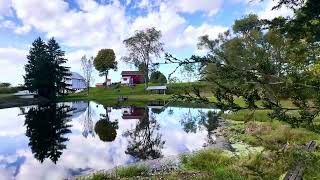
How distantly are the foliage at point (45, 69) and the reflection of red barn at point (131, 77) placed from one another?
148ft

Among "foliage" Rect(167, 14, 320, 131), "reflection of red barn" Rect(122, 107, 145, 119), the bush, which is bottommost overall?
"reflection of red barn" Rect(122, 107, 145, 119)

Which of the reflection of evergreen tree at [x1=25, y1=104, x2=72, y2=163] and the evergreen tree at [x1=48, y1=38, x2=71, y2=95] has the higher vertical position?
the evergreen tree at [x1=48, y1=38, x2=71, y2=95]

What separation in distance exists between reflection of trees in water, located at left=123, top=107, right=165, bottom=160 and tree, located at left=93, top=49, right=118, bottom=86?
9816 centimetres

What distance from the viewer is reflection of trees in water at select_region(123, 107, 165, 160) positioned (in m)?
24.4

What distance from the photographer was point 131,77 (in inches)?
5659

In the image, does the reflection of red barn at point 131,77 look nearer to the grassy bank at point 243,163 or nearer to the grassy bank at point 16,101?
the grassy bank at point 16,101

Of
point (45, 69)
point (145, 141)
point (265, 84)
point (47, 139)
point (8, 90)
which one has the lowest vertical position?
point (145, 141)

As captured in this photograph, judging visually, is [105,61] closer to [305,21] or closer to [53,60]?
[53,60]

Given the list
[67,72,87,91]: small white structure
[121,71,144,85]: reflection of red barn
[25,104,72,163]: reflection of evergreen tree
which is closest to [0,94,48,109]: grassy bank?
[25,104,72,163]: reflection of evergreen tree

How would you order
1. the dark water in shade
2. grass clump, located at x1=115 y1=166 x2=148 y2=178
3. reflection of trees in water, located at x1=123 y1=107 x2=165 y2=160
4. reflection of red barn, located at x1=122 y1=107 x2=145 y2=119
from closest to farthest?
grass clump, located at x1=115 y1=166 x2=148 y2=178 < the dark water in shade < reflection of trees in water, located at x1=123 y1=107 x2=165 y2=160 < reflection of red barn, located at x1=122 y1=107 x2=145 y2=119

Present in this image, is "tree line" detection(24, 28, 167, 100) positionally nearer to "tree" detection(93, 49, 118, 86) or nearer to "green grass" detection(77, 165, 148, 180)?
"tree" detection(93, 49, 118, 86)

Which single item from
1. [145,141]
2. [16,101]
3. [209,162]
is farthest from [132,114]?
[16,101]

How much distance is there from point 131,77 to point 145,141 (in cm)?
11495

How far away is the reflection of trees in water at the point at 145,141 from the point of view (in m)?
24.4
